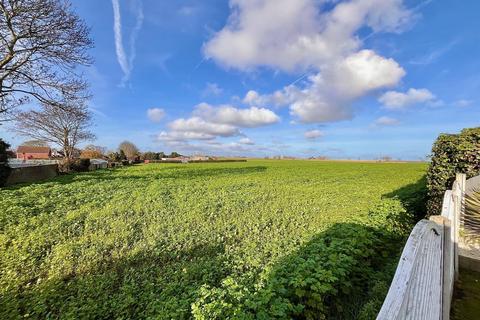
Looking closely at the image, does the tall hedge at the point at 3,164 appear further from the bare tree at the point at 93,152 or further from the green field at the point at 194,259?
the bare tree at the point at 93,152

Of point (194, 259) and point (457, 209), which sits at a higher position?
point (457, 209)

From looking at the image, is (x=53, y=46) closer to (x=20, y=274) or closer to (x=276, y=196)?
(x=20, y=274)

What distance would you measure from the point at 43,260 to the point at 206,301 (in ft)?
17.7

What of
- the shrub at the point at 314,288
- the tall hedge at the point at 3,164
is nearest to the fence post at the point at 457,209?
the shrub at the point at 314,288

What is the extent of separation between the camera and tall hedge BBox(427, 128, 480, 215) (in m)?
6.50

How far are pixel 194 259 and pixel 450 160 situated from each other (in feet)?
23.1

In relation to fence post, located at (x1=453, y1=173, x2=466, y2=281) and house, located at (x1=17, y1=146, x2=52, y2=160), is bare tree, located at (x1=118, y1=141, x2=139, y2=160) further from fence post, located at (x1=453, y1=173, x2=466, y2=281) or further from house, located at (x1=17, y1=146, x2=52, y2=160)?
fence post, located at (x1=453, y1=173, x2=466, y2=281)

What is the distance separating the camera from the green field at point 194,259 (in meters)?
3.97

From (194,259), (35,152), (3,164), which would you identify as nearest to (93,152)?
(35,152)

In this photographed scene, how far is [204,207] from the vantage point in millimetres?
10812

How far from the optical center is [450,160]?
705cm

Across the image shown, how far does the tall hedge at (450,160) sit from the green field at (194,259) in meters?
1.19

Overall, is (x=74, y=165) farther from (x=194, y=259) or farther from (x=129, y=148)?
(x=129, y=148)

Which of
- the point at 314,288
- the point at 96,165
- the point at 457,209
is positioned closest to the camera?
the point at 457,209
